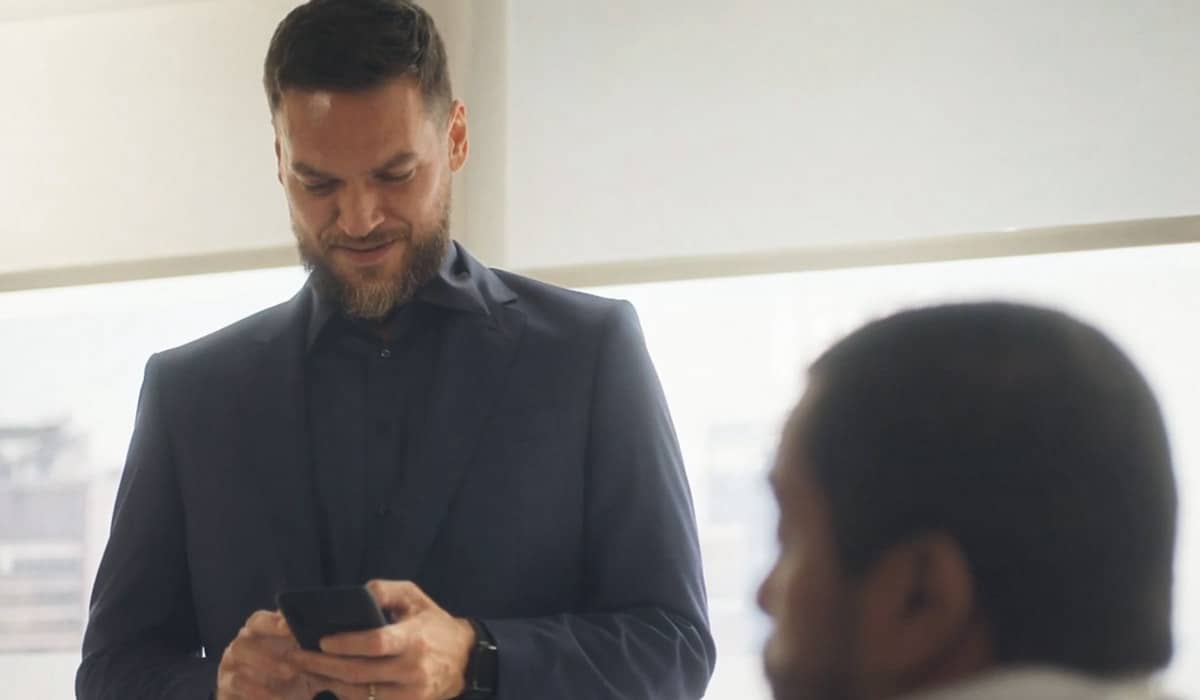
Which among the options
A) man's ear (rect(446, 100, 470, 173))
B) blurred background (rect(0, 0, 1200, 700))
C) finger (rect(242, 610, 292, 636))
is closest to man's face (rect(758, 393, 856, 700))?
finger (rect(242, 610, 292, 636))

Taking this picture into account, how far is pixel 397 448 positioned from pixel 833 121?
4.00 ft

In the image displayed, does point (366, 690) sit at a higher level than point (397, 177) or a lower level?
lower

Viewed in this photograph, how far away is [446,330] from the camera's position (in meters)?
1.86

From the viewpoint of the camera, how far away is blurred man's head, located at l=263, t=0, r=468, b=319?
1.82 metres

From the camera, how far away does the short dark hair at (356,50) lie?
72.4 inches

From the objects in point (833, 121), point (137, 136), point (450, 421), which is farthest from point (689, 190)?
point (137, 136)

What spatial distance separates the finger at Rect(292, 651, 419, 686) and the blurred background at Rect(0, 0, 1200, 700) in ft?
2.88

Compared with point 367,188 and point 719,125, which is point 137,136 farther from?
point 367,188

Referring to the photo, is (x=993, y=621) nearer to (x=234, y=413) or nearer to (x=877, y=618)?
(x=877, y=618)

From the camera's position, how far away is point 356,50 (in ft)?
6.05

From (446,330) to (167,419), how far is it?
1.22 ft

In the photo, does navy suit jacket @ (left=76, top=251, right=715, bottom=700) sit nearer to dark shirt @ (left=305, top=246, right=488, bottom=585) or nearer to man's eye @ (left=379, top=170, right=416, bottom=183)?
dark shirt @ (left=305, top=246, right=488, bottom=585)

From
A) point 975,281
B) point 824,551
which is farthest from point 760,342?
point 824,551

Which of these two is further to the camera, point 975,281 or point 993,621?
point 975,281
